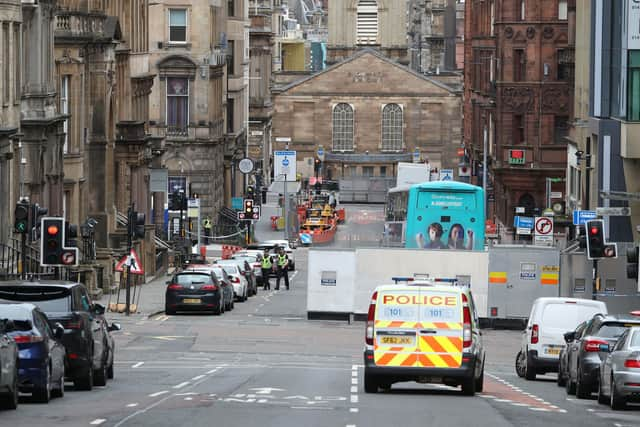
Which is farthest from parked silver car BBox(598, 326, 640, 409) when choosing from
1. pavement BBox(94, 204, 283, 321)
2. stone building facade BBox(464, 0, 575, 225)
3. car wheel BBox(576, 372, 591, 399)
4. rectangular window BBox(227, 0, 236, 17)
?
rectangular window BBox(227, 0, 236, 17)

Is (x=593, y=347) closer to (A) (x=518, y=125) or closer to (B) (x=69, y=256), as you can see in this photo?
(B) (x=69, y=256)

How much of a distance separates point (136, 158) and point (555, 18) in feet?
100

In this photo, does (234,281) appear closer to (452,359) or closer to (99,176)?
(99,176)

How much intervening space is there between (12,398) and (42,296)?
3.33 meters

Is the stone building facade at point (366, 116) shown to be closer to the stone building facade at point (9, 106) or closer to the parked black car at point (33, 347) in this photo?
the stone building facade at point (9, 106)

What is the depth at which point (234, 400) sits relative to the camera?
76.0 ft

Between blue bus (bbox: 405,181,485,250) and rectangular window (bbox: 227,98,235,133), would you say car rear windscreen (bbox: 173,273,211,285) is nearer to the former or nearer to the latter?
blue bus (bbox: 405,181,485,250)

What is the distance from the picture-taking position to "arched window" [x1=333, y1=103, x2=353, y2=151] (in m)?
160

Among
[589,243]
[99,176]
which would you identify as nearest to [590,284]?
[589,243]

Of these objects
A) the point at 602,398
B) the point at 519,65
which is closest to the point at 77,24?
the point at 602,398

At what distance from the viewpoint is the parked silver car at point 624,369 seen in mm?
22812

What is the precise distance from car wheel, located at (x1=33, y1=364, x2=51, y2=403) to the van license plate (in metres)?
4.93

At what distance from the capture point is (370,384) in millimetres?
25312

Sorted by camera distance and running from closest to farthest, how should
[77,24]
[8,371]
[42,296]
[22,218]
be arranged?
[8,371], [42,296], [22,218], [77,24]
